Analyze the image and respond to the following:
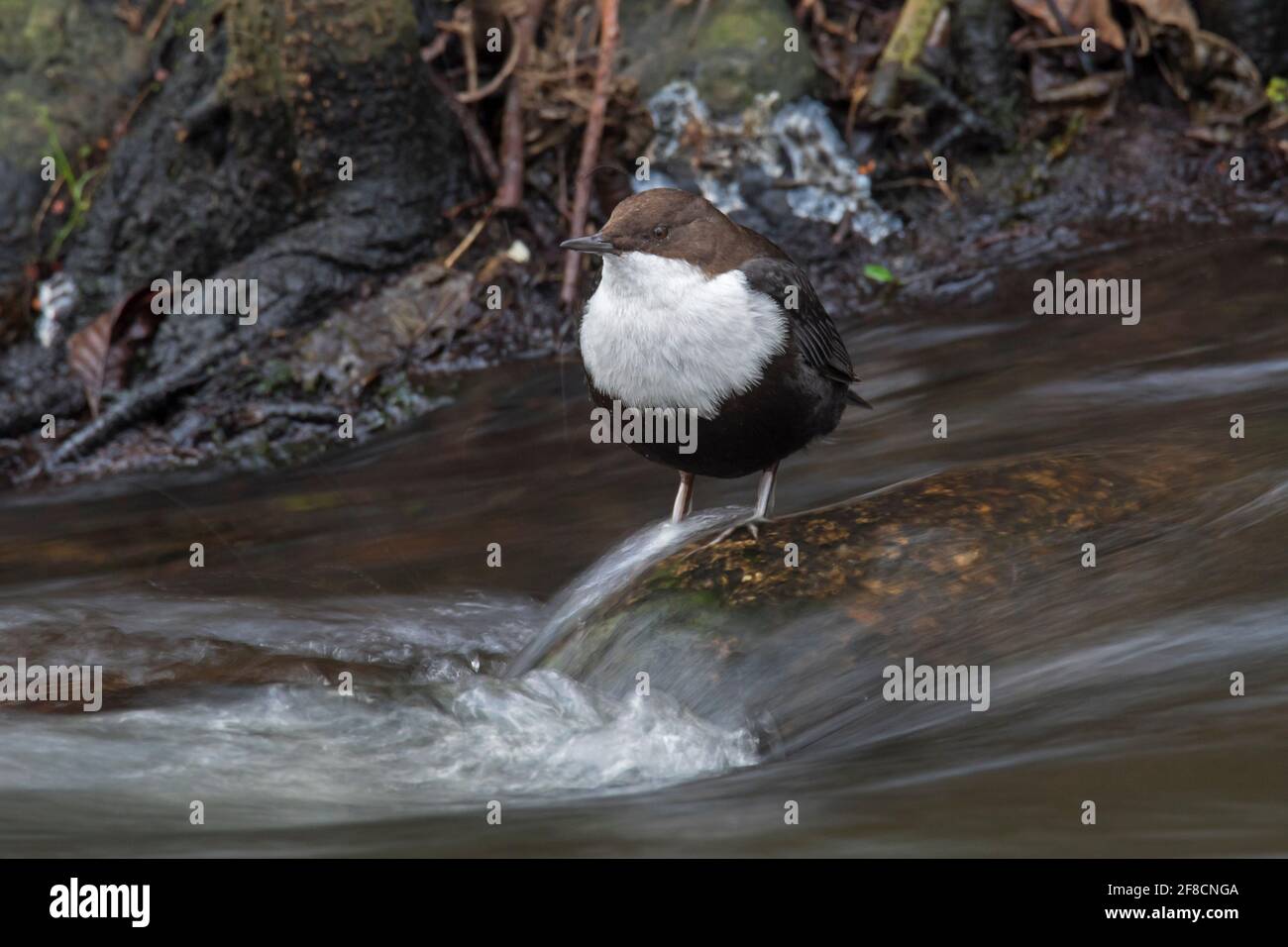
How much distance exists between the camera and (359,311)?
7.70 metres

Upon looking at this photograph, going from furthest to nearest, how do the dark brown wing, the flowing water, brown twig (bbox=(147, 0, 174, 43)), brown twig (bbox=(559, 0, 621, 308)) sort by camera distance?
brown twig (bbox=(147, 0, 174, 43)) < brown twig (bbox=(559, 0, 621, 308)) < the dark brown wing < the flowing water

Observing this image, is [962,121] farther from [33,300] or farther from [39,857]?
[39,857]

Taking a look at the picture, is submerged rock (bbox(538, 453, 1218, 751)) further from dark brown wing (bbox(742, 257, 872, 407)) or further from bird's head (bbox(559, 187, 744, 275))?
bird's head (bbox(559, 187, 744, 275))

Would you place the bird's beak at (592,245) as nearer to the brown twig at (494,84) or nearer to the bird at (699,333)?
the bird at (699,333)

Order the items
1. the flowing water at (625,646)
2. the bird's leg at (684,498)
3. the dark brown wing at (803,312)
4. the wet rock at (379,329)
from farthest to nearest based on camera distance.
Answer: the wet rock at (379,329) → the bird's leg at (684,498) → the dark brown wing at (803,312) → the flowing water at (625,646)

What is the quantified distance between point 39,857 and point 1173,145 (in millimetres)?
6932

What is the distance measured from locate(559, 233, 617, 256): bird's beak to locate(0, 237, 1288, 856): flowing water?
2.80ft

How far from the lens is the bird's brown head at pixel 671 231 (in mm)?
4148

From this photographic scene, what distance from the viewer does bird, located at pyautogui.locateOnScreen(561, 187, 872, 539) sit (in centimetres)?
407
